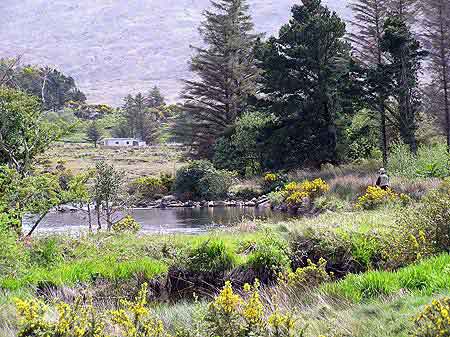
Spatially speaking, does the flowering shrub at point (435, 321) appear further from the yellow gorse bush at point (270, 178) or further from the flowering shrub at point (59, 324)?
the yellow gorse bush at point (270, 178)

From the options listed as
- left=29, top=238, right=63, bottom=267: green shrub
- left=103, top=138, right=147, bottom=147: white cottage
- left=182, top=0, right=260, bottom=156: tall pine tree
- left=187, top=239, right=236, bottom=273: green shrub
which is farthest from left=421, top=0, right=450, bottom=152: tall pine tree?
left=103, top=138, right=147, bottom=147: white cottage

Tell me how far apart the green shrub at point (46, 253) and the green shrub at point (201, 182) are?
21.2m

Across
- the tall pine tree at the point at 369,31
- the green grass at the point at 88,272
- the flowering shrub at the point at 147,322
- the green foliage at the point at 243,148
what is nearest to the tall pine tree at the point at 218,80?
the green foliage at the point at 243,148

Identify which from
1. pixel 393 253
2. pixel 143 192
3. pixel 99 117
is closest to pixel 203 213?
pixel 143 192

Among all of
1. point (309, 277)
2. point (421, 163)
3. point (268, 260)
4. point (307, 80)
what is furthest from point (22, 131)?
point (307, 80)

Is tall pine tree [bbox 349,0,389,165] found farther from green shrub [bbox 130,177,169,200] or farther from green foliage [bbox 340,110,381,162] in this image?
green shrub [bbox 130,177,169,200]

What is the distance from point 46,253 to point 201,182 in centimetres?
2173

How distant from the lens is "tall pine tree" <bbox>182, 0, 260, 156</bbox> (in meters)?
41.7

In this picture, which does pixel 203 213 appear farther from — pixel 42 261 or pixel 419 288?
pixel 419 288

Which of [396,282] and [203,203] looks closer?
[396,282]

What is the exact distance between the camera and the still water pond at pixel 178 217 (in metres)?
20.0

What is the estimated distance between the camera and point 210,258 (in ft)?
30.6

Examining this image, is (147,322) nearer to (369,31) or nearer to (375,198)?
(375,198)

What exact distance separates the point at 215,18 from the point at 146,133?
143 ft
